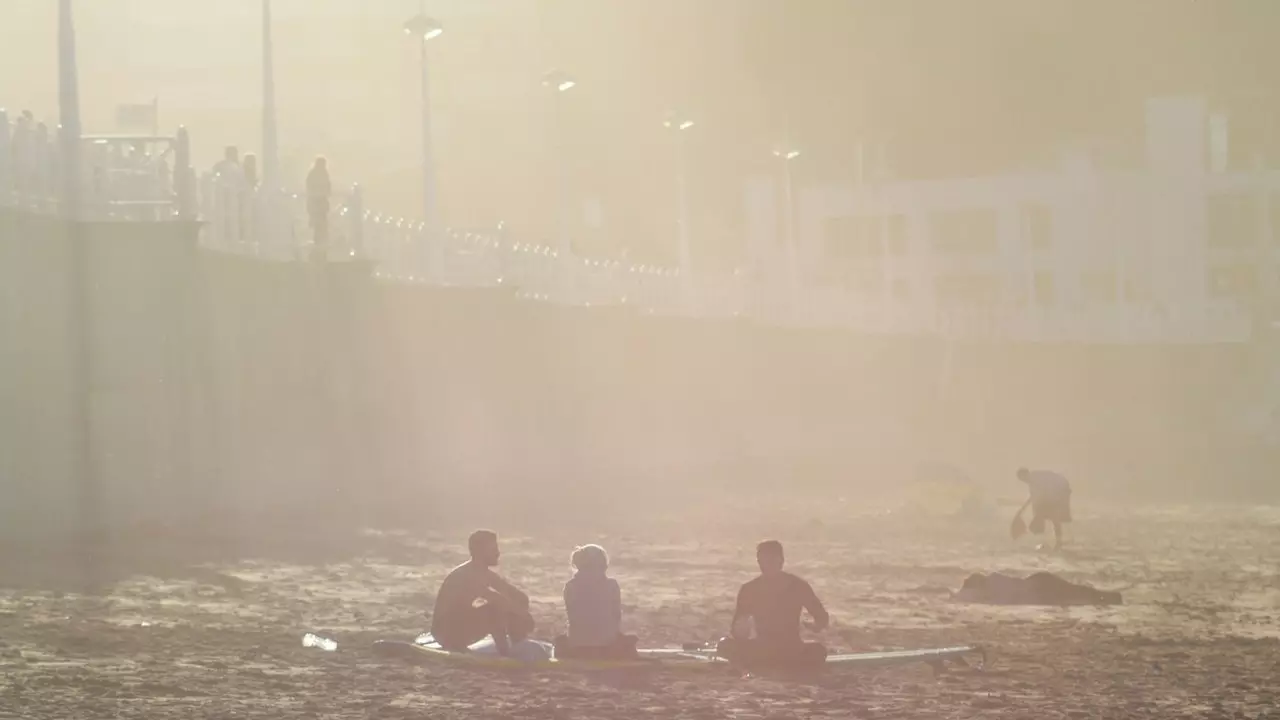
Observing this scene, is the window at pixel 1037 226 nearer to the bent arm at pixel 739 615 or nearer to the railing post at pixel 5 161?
the railing post at pixel 5 161

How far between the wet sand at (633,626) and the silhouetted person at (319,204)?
5916 mm

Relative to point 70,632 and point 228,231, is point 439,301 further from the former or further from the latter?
point 70,632

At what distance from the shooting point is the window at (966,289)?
286 ft

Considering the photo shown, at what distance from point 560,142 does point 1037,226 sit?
145 ft

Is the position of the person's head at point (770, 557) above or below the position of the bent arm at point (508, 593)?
above

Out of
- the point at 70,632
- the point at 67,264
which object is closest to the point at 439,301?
the point at 67,264

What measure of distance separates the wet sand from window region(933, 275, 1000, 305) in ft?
193

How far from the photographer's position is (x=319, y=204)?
30938 millimetres

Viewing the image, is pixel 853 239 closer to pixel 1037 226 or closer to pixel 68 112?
pixel 1037 226

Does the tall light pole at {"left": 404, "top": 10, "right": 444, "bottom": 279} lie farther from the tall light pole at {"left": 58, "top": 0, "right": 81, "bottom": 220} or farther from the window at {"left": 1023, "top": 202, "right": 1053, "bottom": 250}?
the window at {"left": 1023, "top": 202, "right": 1053, "bottom": 250}

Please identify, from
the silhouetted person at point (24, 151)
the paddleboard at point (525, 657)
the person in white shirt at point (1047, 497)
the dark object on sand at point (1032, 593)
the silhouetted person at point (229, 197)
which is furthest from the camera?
the silhouetted person at point (229, 197)

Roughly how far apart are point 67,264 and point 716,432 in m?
30.9

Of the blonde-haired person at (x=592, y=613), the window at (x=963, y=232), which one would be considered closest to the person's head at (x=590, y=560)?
the blonde-haired person at (x=592, y=613)

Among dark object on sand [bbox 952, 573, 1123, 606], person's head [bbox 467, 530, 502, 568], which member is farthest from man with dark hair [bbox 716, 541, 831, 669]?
dark object on sand [bbox 952, 573, 1123, 606]
